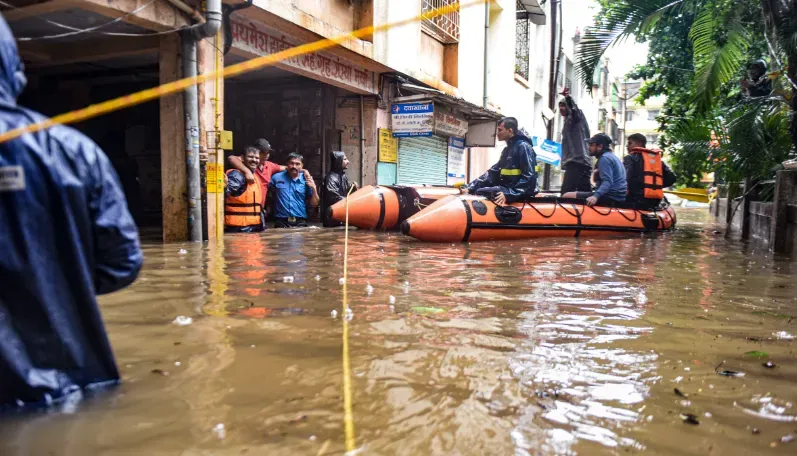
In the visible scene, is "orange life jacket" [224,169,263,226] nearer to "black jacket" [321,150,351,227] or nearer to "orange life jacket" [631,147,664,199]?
"black jacket" [321,150,351,227]

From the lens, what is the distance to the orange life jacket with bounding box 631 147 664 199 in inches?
418

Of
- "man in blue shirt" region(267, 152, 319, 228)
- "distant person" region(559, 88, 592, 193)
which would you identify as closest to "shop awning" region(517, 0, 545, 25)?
"distant person" region(559, 88, 592, 193)

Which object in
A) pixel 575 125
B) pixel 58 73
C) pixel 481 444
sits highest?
pixel 58 73

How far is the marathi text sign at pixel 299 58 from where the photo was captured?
8859 mm

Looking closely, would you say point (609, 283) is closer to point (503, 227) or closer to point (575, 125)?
point (503, 227)

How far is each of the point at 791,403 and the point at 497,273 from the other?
3.31 m

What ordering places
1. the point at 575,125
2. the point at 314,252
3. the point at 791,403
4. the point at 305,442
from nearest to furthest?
the point at 305,442, the point at 791,403, the point at 314,252, the point at 575,125

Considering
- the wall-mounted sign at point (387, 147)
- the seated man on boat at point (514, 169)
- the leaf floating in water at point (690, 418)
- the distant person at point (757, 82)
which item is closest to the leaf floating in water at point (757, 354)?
the leaf floating in water at point (690, 418)

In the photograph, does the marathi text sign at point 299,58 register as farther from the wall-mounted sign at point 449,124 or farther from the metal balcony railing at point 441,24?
the metal balcony railing at point 441,24

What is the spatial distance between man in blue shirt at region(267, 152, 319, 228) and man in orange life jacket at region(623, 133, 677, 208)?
18.2 ft

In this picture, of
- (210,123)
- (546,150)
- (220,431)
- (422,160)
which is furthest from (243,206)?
(546,150)

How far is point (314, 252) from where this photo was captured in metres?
7.00

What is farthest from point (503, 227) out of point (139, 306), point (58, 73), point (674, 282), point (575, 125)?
point (58, 73)

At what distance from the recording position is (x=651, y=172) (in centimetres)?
1070
